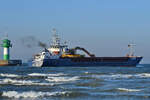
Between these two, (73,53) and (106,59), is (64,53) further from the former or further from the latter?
(106,59)

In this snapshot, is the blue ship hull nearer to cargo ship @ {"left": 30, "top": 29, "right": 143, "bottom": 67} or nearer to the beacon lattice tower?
cargo ship @ {"left": 30, "top": 29, "right": 143, "bottom": 67}

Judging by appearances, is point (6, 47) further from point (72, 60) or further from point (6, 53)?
point (72, 60)

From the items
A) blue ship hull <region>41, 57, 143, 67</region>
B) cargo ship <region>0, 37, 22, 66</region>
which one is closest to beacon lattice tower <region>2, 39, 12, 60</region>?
cargo ship <region>0, 37, 22, 66</region>

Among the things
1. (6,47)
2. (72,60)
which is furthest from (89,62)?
(6,47)

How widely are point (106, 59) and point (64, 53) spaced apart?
12.1m

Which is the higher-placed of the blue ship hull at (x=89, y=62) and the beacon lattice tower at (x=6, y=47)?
the beacon lattice tower at (x=6, y=47)

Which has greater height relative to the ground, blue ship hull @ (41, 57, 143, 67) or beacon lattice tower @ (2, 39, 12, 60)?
beacon lattice tower @ (2, 39, 12, 60)

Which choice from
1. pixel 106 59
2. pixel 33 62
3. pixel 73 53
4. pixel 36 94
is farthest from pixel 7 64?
pixel 36 94

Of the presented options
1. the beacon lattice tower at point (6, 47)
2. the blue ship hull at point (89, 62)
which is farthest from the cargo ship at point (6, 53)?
the blue ship hull at point (89, 62)

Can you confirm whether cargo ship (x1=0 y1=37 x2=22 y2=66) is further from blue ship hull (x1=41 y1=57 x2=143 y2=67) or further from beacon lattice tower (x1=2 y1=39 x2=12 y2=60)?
blue ship hull (x1=41 y1=57 x2=143 y2=67)

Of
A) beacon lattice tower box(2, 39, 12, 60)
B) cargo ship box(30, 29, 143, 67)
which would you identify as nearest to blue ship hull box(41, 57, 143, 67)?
cargo ship box(30, 29, 143, 67)

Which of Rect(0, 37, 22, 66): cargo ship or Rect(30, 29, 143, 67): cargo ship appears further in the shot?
Rect(0, 37, 22, 66): cargo ship

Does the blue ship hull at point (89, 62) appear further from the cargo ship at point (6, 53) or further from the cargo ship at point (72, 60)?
the cargo ship at point (6, 53)

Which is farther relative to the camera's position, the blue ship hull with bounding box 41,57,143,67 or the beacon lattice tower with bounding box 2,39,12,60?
the beacon lattice tower with bounding box 2,39,12,60
